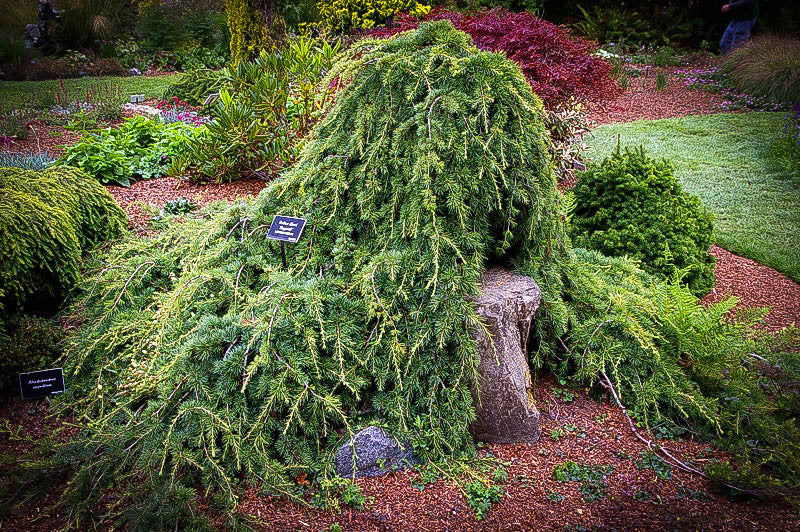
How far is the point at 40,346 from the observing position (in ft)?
11.2

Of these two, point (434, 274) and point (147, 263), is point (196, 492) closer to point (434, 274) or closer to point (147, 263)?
point (434, 274)

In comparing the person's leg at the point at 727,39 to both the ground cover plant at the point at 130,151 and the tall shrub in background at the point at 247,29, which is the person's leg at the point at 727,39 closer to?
the tall shrub in background at the point at 247,29

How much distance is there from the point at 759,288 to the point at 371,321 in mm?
3951

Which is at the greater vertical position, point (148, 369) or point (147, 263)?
point (147, 263)

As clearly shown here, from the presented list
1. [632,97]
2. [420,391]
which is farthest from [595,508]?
[632,97]

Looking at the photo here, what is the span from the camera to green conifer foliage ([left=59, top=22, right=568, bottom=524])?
2576 mm

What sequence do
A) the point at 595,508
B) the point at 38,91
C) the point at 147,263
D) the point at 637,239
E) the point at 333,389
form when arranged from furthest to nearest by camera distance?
the point at 38,91, the point at 637,239, the point at 147,263, the point at 333,389, the point at 595,508

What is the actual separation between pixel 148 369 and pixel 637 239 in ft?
12.2

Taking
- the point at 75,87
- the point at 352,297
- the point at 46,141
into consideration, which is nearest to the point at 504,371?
the point at 352,297

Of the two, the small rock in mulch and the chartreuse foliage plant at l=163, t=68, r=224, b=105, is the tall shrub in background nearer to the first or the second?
the chartreuse foliage plant at l=163, t=68, r=224, b=105

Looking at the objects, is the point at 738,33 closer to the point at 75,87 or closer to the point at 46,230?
the point at 75,87

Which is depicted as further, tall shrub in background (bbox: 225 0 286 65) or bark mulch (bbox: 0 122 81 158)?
tall shrub in background (bbox: 225 0 286 65)

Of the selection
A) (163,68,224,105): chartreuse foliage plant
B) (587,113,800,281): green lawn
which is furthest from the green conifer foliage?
(163,68,224,105): chartreuse foliage plant

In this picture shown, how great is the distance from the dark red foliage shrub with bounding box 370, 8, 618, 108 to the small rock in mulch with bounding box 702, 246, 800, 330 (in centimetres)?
244
